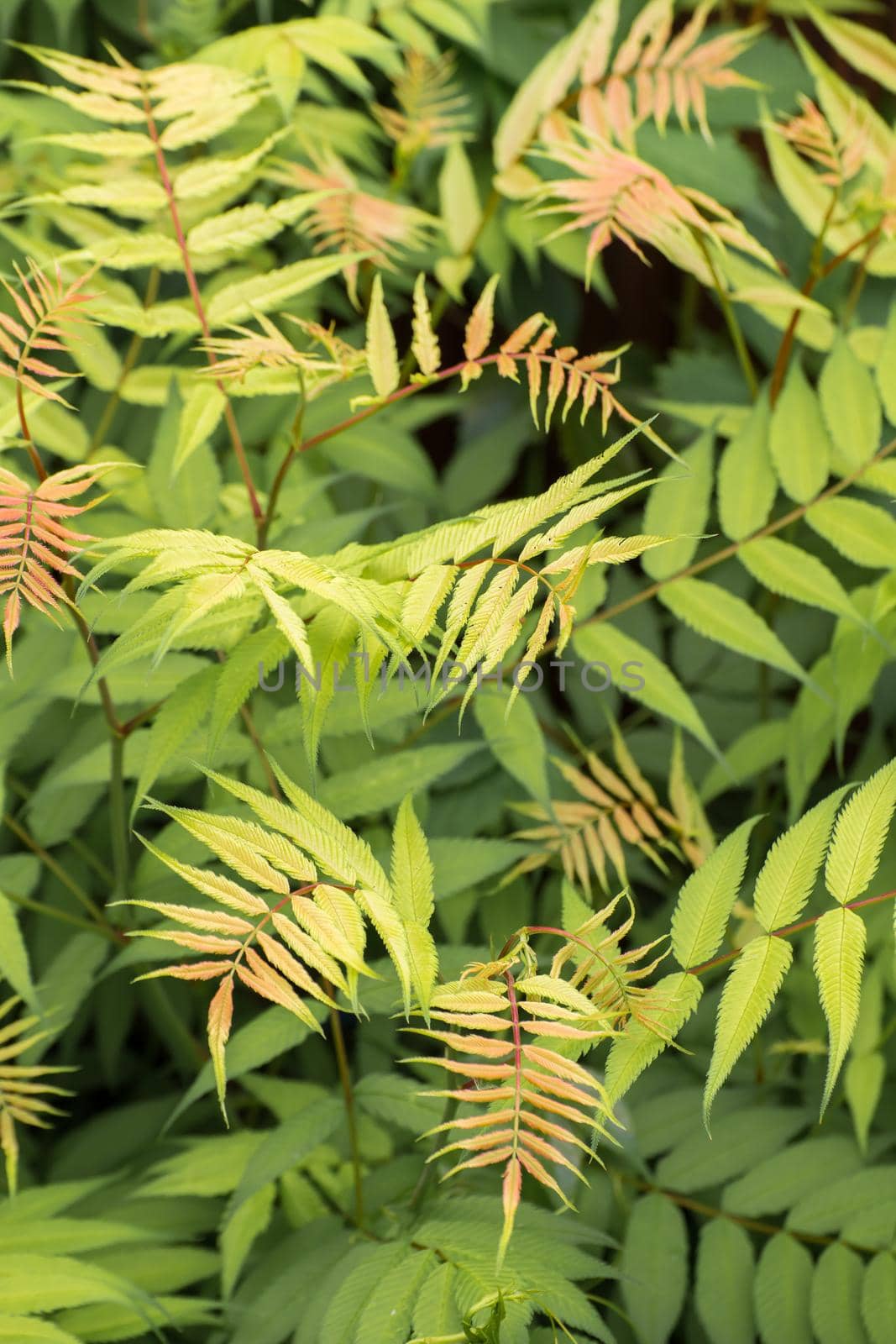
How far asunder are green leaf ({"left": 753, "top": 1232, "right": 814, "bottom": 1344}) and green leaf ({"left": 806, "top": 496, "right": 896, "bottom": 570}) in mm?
548

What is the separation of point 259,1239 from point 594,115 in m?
1.07

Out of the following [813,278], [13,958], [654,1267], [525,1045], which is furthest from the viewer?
[813,278]

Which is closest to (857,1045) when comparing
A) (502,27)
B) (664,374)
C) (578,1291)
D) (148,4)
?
(578,1291)

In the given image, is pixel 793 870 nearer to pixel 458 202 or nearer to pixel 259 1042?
pixel 259 1042

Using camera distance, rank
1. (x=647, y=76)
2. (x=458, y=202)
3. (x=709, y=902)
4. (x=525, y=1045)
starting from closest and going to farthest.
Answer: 1. (x=525, y=1045)
2. (x=709, y=902)
3. (x=647, y=76)
4. (x=458, y=202)

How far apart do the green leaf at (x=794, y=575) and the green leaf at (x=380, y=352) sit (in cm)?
34

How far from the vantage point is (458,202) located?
1276mm

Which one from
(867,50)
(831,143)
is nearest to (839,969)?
(831,143)

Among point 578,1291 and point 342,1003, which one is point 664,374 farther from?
point 578,1291

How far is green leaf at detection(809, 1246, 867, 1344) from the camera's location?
900 mm

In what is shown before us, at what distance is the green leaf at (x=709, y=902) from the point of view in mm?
723

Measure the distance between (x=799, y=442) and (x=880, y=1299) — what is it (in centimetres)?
67

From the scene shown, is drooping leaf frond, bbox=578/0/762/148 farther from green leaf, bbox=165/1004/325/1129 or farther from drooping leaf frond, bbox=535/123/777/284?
green leaf, bbox=165/1004/325/1129

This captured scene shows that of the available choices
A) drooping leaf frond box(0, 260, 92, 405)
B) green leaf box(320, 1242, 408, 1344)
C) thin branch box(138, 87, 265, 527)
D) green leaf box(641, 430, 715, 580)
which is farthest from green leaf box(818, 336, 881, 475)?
green leaf box(320, 1242, 408, 1344)
